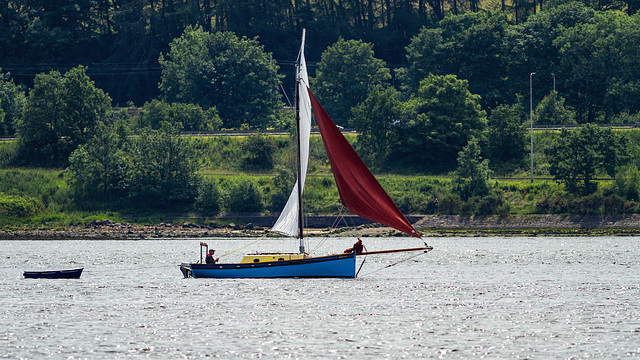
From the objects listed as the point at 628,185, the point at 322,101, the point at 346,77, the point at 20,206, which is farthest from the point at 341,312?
the point at 346,77

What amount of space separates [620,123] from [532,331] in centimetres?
9548

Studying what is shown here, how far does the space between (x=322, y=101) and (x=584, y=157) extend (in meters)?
60.7

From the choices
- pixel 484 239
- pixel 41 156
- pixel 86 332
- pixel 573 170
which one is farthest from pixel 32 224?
pixel 86 332

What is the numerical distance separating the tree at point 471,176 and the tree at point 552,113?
24898 mm

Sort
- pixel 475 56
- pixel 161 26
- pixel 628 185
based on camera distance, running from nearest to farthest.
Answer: pixel 628 185
pixel 475 56
pixel 161 26

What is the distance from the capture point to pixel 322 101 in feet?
→ 525

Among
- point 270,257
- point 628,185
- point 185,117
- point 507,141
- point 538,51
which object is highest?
point 538,51

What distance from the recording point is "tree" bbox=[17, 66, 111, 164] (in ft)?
442

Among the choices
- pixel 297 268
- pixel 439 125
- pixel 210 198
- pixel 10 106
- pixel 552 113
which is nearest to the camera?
pixel 297 268

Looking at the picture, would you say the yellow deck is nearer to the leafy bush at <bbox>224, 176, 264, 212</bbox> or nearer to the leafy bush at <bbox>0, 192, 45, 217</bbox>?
the leafy bush at <bbox>224, 176, 264, 212</bbox>

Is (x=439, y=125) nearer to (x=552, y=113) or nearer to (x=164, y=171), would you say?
(x=552, y=113)

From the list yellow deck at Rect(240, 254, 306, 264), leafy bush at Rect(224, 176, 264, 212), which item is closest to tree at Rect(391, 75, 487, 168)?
leafy bush at Rect(224, 176, 264, 212)

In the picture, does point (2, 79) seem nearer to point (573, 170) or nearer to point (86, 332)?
point (573, 170)

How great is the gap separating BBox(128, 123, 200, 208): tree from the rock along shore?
6319 millimetres
